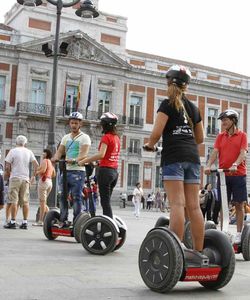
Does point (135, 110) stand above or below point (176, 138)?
above

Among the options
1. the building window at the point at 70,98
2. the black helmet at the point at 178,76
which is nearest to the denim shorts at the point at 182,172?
the black helmet at the point at 178,76

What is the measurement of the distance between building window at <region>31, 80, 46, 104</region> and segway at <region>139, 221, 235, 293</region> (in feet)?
115

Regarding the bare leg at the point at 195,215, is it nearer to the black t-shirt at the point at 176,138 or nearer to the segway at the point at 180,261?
the segway at the point at 180,261

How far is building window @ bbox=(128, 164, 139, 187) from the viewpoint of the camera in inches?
1613

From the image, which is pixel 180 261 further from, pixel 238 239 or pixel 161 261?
pixel 238 239

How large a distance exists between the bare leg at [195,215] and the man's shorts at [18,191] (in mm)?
5439

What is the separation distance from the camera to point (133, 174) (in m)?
41.2

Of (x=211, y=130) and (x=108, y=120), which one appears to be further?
(x=211, y=130)

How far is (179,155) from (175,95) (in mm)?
508

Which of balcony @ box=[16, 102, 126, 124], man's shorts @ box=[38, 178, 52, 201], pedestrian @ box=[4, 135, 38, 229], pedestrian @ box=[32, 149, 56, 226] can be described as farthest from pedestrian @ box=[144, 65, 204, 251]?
balcony @ box=[16, 102, 126, 124]

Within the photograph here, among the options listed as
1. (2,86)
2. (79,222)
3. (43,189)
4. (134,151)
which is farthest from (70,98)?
(79,222)

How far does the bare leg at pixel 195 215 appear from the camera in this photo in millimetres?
4281

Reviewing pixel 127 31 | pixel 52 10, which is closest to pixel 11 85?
pixel 52 10

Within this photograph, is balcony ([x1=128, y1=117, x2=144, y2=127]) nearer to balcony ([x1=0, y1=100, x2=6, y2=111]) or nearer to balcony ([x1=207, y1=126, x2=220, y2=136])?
balcony ([x1=207, y1=126, x2=220, y2=136])
